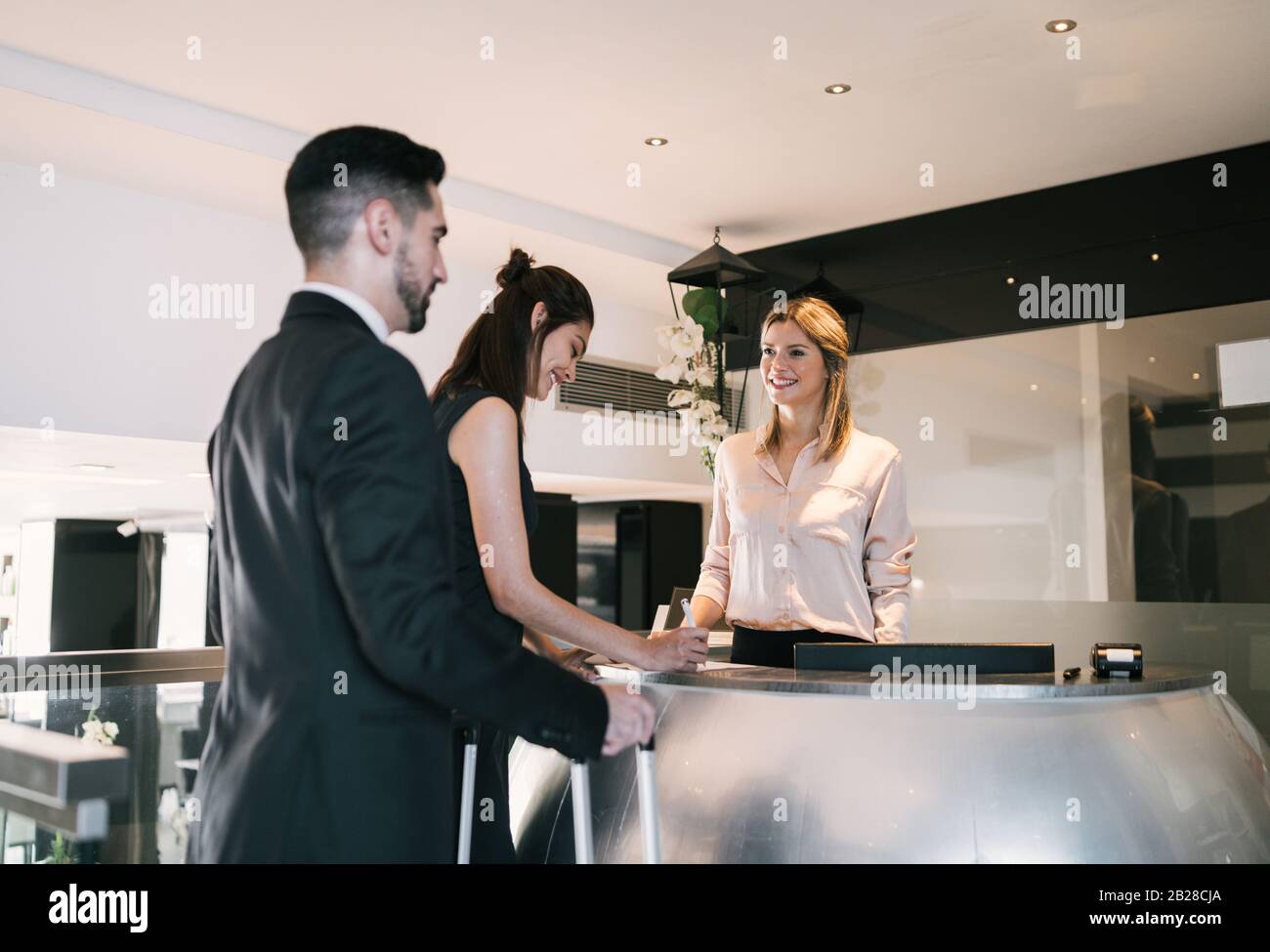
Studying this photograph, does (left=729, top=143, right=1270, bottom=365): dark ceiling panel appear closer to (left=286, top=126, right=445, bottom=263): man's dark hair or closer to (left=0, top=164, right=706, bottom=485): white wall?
(left=0, top=164, right=706, bottom=485): white wall

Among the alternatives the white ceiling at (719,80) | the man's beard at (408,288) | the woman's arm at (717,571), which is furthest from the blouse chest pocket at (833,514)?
the man's beard at (408,288)

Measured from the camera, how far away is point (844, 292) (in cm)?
521

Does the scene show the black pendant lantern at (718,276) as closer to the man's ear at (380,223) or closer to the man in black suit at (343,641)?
the man's ear at (380,223)

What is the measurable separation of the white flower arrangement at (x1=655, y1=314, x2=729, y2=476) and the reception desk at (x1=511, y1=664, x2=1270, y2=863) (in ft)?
10.2

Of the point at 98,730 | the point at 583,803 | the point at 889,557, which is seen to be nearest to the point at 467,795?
the point at 583,803

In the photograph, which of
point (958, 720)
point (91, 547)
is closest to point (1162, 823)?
point (958, 720)

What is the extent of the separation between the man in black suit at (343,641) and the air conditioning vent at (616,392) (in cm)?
420

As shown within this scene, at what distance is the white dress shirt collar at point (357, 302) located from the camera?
1.14 metres

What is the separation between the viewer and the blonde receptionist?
253cm

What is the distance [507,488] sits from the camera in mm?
1582

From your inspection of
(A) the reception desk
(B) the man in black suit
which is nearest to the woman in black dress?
(A) the reception desk

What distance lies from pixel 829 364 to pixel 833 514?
1.22 ft

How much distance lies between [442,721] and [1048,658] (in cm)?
119

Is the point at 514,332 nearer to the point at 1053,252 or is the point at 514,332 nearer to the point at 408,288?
the point at 408,288
